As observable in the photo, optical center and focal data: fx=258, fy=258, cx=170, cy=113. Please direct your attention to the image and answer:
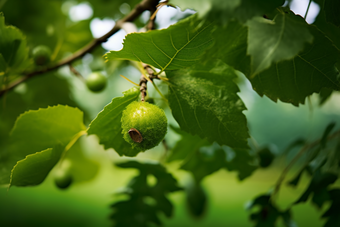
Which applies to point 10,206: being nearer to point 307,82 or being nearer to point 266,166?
point 266,166

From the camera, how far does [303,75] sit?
0.60 metres

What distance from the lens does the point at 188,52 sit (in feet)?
1.89

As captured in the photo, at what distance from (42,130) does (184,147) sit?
1.87 ft

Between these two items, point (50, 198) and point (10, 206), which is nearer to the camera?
point (10, 206)

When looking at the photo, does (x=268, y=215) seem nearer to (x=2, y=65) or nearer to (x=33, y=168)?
(x=33, y=168)

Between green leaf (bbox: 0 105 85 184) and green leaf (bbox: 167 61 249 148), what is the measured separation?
14.8 inches

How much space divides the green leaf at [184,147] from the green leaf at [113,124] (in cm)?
40

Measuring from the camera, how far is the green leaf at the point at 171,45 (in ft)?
1.70

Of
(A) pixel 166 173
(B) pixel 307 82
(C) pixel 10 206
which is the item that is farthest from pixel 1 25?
(C) pixel 10 206

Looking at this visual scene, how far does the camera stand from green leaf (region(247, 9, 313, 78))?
0.41 m

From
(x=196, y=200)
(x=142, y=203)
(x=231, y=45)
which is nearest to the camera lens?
(x=231, y=45)

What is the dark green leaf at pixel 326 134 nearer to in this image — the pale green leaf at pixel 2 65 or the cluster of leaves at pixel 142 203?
the cluster of leaves at pixel 142 203

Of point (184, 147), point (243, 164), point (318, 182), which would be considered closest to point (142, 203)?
point (184, 147)

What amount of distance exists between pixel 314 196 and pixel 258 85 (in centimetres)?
63
